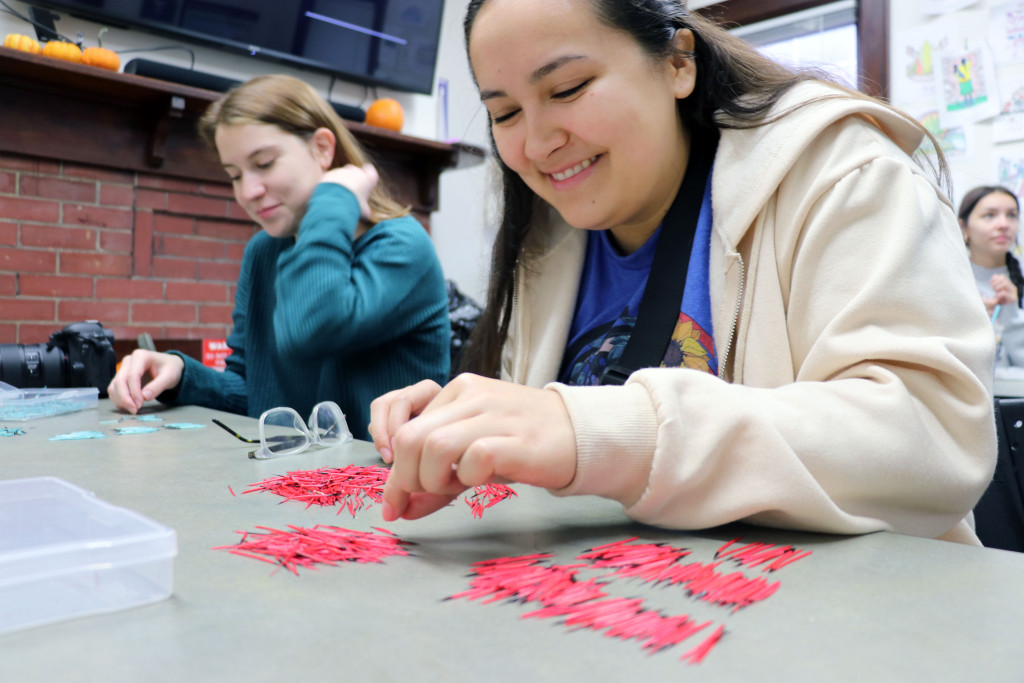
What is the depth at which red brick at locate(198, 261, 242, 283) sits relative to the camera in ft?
10.0

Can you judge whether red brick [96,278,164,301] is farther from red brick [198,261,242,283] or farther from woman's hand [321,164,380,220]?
woman's hand [321,164,380,220]

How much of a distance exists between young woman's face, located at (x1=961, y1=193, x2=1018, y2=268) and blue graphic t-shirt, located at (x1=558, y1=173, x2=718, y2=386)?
257 centimetres

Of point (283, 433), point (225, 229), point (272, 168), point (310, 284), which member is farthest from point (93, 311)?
point (283, 433)

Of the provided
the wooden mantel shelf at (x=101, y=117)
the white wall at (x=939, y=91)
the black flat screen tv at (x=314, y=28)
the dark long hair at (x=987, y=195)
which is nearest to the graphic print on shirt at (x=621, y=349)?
the wooden mantel shelf at (x=101, y=117)

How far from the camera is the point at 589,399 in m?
0.53

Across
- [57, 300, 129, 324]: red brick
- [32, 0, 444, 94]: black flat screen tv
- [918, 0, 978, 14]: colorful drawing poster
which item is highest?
[918, 0, 978, 14]: colorful drawing poster

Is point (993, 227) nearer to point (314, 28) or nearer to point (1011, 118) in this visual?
point (1011, 118)

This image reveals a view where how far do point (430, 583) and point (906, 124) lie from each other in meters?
0.66

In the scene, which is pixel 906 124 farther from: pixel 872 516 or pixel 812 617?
pixel 812 617

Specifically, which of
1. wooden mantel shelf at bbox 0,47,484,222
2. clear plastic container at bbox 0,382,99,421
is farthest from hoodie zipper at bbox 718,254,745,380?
wooden mantel shelf at bbox 0,47,484,222

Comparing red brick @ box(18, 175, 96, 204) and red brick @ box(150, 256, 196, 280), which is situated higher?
red brick @ box(18, 175, 96, 204)

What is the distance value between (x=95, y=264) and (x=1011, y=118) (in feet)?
11.4

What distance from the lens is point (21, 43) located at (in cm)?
254

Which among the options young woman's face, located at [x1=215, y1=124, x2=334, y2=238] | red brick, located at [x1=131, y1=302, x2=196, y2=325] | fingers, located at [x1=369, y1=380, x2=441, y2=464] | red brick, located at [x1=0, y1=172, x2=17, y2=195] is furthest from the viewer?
red brick, located at [x1=131, y1=302, x2=196, y2=325]
